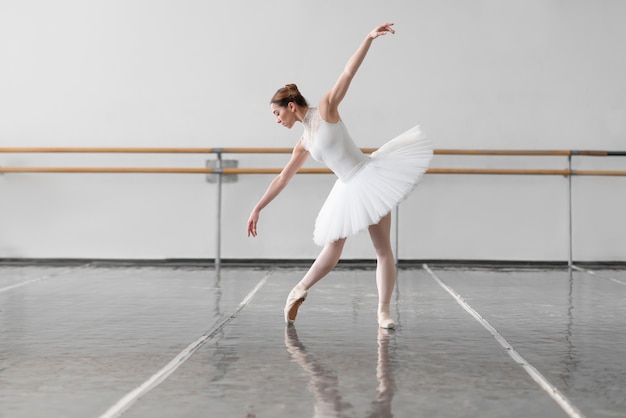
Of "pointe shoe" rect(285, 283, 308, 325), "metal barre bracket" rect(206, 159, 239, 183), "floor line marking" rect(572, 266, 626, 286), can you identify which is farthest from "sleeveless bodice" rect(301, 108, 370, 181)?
"metal barre bracket" rect(206, 159, 239, 183)

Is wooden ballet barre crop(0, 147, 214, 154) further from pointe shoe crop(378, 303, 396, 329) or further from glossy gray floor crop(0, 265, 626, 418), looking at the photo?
pointe shoe crop(378, 303, 396, 329)

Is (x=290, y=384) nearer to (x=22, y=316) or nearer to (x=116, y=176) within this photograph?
(x=22, y=316)

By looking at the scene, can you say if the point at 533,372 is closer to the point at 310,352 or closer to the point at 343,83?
the point at 310,352

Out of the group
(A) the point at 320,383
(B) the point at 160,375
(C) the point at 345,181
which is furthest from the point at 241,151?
(A) the point at 320,383

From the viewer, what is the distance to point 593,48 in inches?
360

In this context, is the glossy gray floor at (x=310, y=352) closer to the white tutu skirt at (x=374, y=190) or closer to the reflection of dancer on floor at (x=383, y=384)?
the reflection of dancer on floor at (x=383, y=384)

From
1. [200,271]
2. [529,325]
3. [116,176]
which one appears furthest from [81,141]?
[529,325]

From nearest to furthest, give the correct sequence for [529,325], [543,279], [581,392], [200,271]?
1. [581,392]
2. [529,325]
3. [543,279]
4. [200,271]

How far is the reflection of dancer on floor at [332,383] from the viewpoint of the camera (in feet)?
8.87

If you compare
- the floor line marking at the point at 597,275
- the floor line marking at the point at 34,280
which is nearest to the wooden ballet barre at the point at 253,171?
the floor line marking at the point at 597,275

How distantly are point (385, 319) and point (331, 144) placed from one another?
0.79m

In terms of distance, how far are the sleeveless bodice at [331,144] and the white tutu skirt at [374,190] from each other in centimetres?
7

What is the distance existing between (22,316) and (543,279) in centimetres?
396

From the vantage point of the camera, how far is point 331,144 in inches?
174
